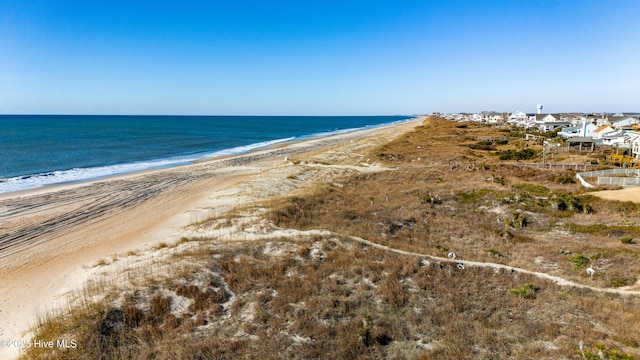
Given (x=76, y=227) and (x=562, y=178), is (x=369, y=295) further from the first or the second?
(x=562, y=178)

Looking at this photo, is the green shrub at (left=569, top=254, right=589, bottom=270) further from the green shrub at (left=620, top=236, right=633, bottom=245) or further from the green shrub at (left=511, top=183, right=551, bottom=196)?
the green shrub at (left=511, top=183, right=551, bottom=196)

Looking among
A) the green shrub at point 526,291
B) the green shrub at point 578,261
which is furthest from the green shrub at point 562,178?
the green shrub at point 526,291

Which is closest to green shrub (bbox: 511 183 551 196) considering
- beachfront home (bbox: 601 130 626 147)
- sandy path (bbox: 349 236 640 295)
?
sandy path (bbox: 349 236 640 295)

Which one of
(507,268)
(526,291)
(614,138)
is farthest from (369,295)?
(614,138)

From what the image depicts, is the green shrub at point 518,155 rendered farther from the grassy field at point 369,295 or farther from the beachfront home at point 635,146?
the grassy field at point 369,295

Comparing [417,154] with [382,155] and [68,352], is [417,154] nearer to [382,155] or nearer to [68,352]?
[382,155]

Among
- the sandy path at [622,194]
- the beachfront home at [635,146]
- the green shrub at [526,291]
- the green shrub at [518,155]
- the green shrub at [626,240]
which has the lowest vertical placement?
the green shrub at [626,240]
